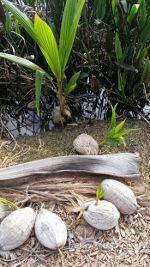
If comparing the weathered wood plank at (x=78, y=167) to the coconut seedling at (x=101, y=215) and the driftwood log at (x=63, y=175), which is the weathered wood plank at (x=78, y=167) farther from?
the coconut seedling at (x=101, y=215)

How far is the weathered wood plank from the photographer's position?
3.19 feet

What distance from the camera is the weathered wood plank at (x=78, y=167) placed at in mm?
972

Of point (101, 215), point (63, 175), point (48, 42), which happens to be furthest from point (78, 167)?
point (48, 42)

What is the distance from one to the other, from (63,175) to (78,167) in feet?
0.24

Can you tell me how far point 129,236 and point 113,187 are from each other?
18cm

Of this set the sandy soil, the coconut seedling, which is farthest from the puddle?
the coconut seedling

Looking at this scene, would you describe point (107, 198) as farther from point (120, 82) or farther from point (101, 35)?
point (101, 35)

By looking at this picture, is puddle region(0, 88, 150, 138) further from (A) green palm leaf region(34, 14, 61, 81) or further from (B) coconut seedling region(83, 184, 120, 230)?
(B) coconut seedling region(83, 184, 120, 230)

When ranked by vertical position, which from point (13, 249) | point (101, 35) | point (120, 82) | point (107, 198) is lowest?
point (13, 249)

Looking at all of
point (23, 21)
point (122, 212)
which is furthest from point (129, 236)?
point (23, 21)

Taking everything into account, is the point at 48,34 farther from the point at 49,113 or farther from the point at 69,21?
the point at 49,113

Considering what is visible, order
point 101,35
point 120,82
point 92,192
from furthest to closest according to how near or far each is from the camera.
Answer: point 101,35 < point 120,82 < point 92,192

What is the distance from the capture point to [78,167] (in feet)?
3.26

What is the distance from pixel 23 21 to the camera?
964 mm
